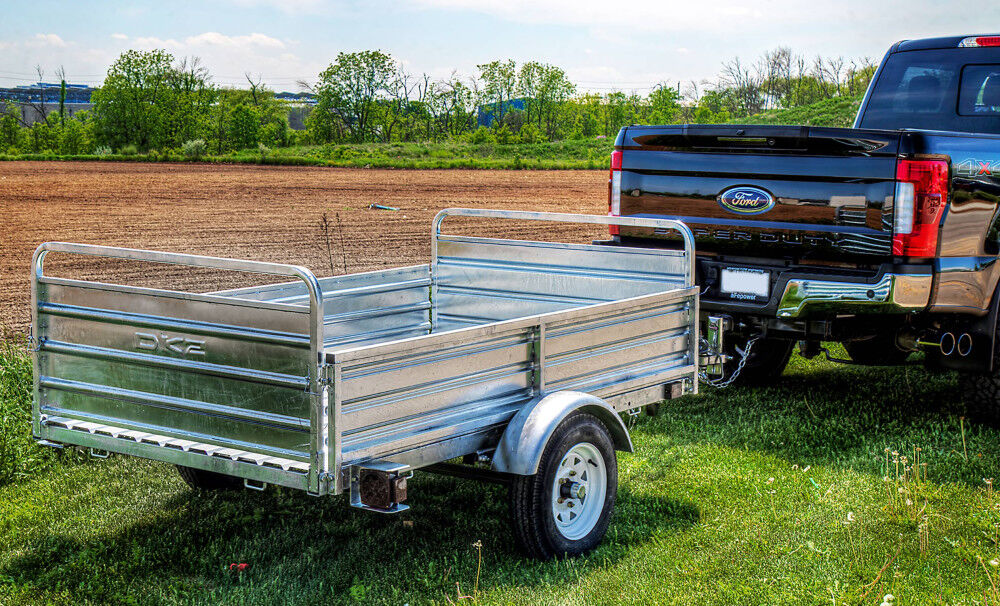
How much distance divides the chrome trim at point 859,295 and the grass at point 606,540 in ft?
2.79

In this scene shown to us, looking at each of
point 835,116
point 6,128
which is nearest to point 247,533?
point 835,116

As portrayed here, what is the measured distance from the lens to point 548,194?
106ft

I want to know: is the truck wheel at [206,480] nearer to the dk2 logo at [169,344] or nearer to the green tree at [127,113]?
the dk2 logo at [169,344]

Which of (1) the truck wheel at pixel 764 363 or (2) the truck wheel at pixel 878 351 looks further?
(1) the truck wheel at pixel 764 363

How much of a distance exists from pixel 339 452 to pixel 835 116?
141 ft

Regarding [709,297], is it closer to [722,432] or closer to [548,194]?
[722,432]

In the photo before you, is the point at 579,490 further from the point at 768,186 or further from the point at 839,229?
the point at 768,186

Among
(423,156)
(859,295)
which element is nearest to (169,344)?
(859,295)

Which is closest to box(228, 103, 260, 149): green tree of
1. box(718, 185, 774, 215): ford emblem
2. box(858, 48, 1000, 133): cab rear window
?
box(858, 48, 1000, 133): cab rear window

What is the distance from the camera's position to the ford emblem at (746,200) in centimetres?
617

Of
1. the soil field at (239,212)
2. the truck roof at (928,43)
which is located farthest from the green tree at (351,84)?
the truck roof at (928,43)

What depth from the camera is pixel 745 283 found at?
20.4ft

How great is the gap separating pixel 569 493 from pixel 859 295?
2315 mm

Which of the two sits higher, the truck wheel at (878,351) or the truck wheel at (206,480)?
the truck wheel at (878,351)
